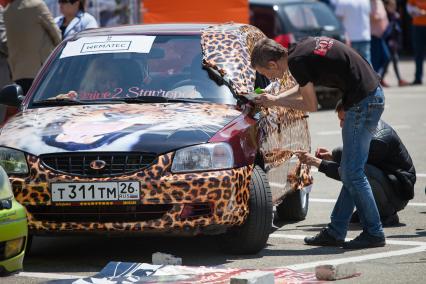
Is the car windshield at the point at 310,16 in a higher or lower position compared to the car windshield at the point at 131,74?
lower

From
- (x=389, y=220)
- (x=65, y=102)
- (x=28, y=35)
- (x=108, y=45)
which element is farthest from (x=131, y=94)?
(x=28, y=35)

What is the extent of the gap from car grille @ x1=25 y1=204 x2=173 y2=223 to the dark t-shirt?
4.38ft

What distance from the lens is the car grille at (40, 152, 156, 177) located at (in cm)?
757

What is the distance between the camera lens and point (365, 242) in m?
8.40

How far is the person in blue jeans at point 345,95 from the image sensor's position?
26.7ft

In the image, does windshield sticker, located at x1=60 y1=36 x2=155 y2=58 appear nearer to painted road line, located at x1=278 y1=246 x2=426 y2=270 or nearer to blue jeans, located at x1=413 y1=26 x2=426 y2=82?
painted road line, located at x1=278 y1=246 x2=426 y2=270

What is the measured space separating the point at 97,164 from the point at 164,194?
462mm

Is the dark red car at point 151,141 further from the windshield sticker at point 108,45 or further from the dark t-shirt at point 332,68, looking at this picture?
the dark t-shirt at point 332,68

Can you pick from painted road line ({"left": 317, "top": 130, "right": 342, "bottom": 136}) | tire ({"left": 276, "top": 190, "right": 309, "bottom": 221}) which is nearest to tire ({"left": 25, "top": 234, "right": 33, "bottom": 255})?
tire ({"left": 276, "top": 190, "right": 309, "bottom": 221})

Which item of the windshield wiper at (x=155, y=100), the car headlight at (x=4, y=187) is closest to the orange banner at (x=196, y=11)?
the windshield wiper at (x=155, y=100)

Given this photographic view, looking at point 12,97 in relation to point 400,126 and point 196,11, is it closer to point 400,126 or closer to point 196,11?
point 400,126

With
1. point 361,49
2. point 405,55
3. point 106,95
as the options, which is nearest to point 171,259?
point 106,95

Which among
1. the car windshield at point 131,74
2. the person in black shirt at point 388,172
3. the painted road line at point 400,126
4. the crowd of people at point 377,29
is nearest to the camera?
the car windshield at point 131,74

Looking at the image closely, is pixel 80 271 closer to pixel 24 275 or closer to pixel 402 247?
pixel 24 275
